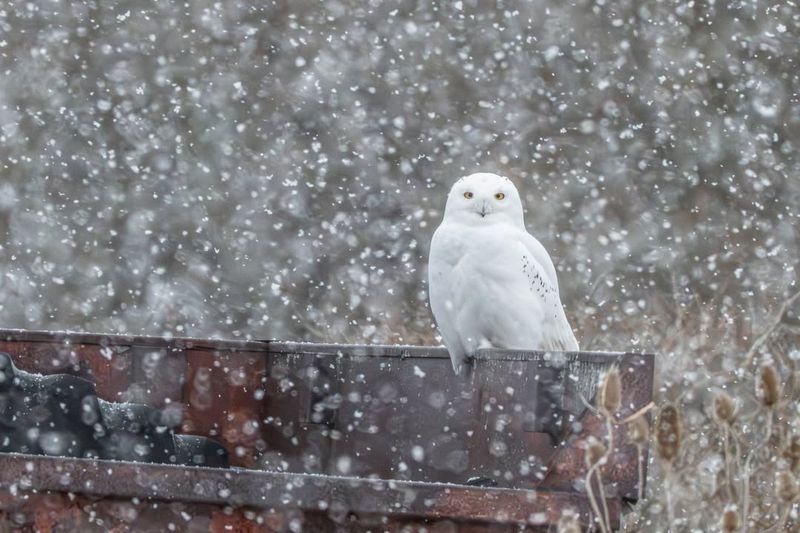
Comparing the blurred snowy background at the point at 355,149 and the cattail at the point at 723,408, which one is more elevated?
the cattail at the point at 723,408

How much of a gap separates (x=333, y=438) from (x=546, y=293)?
0.79m

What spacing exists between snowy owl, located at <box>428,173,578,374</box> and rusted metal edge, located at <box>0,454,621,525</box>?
3.97 ft

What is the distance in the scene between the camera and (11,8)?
8656 millimetres

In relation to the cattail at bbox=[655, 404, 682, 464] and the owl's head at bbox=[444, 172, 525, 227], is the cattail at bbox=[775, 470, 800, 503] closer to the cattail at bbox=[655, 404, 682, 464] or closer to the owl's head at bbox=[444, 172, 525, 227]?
the cattail at bbox=[655, 404, 682, 464]

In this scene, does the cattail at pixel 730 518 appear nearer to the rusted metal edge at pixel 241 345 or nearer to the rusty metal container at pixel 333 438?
the rusty metal container at pixel 333 438

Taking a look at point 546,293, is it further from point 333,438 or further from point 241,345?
point 241,345

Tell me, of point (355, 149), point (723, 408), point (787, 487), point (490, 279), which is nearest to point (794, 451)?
point (787, 487)

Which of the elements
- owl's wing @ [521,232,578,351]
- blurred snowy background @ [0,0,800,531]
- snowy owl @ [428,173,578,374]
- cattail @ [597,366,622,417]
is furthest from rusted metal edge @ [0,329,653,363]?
blurred snowy background @ [0,0,800,531]

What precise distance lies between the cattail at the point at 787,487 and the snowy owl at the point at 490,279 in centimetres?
151

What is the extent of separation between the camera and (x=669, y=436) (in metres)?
1.84

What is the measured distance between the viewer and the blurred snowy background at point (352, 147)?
6.90 m

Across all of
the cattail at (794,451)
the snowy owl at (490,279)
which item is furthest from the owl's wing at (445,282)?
the cattail at (794,451)

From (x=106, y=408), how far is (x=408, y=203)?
451 centimetres

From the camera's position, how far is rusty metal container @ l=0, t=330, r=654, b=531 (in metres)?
2.17
